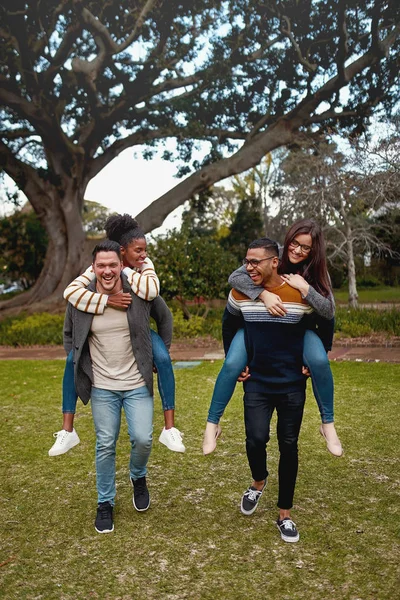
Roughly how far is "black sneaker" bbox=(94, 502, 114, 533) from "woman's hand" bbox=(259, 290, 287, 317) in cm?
146

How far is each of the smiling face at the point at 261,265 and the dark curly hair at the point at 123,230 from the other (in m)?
0.70

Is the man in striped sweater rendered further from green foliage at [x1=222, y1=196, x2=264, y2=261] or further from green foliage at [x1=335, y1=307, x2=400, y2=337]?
green foliage at [x1=222, y1=196, x2=264, y2=261]

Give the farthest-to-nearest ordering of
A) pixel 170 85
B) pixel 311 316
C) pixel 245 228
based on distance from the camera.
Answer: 1. pixel 245 228
2. pixel 170 85
3. pixel 311 316

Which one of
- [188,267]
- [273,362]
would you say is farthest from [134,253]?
[188,267]

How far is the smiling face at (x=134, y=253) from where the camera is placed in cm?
350

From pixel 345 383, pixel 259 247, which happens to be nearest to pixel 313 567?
pixel 259 247

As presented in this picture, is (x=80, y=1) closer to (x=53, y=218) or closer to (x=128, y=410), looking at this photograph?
(x=53, y=218)

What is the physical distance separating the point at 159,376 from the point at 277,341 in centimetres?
78

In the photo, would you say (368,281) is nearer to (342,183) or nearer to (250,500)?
(342,183)

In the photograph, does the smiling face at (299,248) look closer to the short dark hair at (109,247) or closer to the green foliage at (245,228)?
the short dark hair at (109,247)

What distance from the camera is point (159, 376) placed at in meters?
3.58

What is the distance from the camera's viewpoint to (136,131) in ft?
59.7

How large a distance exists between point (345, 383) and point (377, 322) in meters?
3.96

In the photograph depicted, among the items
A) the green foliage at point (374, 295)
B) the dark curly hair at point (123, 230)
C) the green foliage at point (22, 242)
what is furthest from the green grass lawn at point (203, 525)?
the green foliage at point (22, 242)
